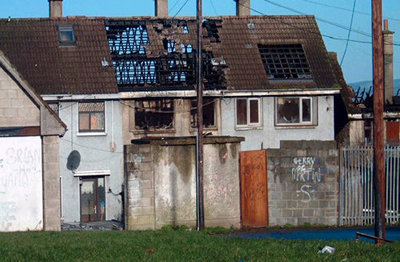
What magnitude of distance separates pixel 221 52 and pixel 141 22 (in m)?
4.25

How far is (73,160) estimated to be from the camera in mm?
36281

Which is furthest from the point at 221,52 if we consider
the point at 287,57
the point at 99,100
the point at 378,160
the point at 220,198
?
the point at 378,160

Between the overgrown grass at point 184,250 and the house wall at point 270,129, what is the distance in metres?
19.9

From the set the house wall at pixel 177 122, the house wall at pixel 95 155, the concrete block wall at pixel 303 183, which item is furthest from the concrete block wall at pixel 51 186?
the house wall at pixel 177 122

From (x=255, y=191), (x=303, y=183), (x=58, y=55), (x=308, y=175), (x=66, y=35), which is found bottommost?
(x=255, y=191)

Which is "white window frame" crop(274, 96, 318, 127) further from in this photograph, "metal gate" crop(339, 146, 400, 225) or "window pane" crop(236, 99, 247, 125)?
"metal gate" crop(339, 146, 400, 225)

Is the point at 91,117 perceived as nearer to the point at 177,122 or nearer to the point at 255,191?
the point at 177,122

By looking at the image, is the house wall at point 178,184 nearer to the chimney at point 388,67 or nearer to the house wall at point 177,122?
the house wall at point 177,122

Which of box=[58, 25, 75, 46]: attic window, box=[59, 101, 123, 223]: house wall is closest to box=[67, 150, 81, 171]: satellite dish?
box=[59, 101, 123, 223]: house wall

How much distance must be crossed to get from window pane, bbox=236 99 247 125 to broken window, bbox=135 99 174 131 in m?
3.09

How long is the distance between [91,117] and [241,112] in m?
7.05

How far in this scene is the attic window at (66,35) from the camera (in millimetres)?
39281

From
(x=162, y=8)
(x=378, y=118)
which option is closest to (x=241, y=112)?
(x=162, y=8)

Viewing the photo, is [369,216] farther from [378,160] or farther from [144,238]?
[144,238]
